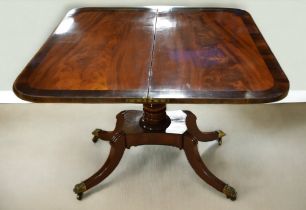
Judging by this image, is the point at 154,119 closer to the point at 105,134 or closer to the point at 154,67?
the point at 105,134

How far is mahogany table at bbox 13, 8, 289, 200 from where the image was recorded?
0.87 m

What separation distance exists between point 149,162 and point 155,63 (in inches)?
27.4

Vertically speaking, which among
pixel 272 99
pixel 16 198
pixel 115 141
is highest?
pixel 272 99

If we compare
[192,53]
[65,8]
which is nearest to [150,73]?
[192,53]

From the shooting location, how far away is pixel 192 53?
1.05m

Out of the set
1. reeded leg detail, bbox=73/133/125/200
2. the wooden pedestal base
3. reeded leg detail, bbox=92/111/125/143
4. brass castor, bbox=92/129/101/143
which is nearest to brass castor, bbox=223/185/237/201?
the wooden pedestal base

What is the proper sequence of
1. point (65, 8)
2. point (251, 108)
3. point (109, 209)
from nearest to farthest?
point (109, 209)
point (65, 8)
point (251, 108)

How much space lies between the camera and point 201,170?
1.36 m

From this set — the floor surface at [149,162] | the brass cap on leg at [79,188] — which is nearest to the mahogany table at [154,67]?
the brass cap on leg at [79,188]

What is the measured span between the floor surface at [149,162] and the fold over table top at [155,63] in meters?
0.66

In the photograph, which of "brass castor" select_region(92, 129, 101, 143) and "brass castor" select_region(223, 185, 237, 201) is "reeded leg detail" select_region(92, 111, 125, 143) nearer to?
"brass castor" select_region(92, 129, 101, 143)

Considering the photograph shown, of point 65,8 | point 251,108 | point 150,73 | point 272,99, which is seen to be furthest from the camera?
point 251,108

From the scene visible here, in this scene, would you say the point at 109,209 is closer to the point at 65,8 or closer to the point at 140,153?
the point at 140,153

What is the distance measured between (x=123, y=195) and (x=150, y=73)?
680mm
